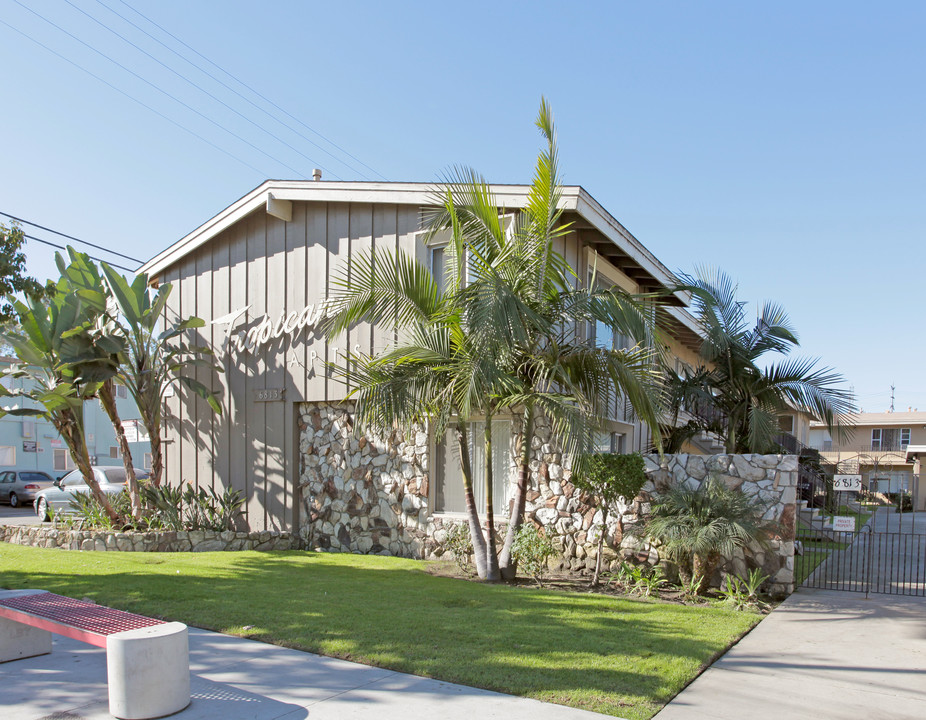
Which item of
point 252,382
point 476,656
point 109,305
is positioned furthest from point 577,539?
point 109,305

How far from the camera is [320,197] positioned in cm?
1302

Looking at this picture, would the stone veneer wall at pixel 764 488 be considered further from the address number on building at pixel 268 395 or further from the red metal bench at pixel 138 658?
the address number on building at pixel 268 395

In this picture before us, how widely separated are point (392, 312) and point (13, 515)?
20137 millimetres

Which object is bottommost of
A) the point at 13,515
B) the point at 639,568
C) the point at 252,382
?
the point at 13,515

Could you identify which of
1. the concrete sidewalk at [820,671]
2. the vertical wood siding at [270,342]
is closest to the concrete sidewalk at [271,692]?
the concrete sidewalk at [820,671]

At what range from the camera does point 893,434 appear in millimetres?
40438

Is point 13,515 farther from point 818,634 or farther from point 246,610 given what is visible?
point 818,634

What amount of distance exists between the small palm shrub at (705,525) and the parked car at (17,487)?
25.4 m

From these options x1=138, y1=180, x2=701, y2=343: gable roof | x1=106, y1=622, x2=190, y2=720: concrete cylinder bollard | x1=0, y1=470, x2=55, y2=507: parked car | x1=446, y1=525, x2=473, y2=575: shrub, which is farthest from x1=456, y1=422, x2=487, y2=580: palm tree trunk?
x1=0, y1=470, x2=55, y2=507: parked car

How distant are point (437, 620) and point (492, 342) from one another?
124 inches

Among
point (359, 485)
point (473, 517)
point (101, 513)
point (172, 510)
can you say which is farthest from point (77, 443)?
point (473, 517)

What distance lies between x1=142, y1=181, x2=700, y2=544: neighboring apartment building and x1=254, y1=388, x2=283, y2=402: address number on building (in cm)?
3

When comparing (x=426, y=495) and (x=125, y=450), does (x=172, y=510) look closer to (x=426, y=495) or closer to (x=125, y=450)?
(x=125, y=450)

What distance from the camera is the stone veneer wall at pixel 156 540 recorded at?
41.1ft
